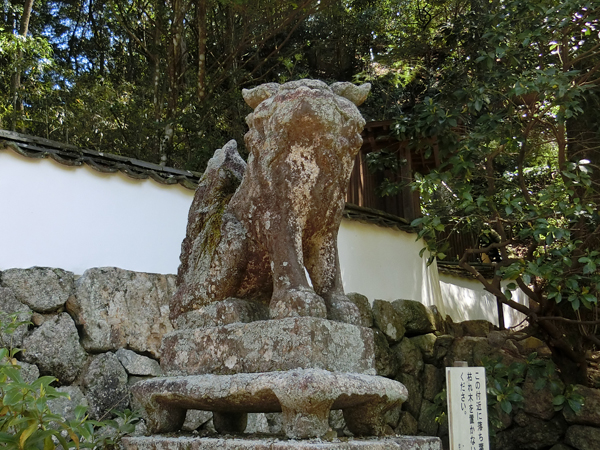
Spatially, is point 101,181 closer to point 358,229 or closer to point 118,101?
point 358,229

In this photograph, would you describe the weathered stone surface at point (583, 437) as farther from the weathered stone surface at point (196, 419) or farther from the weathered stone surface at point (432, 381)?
the weathered stone surface at point (196, 419)

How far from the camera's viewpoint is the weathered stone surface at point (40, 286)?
4547 millimetres

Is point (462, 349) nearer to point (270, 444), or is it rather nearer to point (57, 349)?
point (57, 349)

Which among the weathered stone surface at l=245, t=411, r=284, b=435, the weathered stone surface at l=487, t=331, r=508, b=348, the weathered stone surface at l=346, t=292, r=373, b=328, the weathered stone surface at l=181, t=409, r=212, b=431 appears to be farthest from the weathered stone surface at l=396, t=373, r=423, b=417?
the weathered stone surface at l=181, t=409, r=212, b=431

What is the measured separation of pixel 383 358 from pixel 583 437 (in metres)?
2.19

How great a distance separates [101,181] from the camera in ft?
16.8

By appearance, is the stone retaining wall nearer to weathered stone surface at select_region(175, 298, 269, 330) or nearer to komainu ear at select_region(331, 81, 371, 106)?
weathered stone surface at select_region(175, 298, 269, 330)

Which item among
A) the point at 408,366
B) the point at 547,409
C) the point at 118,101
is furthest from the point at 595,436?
the point at 118,101

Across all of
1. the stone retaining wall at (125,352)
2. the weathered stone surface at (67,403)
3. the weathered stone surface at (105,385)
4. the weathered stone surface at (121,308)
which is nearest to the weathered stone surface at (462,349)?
the stone retaining wall at (125,352)

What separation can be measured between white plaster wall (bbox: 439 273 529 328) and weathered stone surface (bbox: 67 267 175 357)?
439 centimetres

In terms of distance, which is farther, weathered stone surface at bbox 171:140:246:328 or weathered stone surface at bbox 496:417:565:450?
weathered stone surface at bbox 496:417:565:450

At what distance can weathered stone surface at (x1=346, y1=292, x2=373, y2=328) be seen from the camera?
625 cm

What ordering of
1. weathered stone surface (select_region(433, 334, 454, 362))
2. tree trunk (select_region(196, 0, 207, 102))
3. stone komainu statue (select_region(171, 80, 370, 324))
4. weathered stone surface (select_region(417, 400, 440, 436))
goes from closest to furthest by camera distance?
stone komainu statue (select_region(171, 80, 370, 324)), weathered stone surface (select_region(417, 400, 440, 436)), weathered stone surface (select_region(433, 334, 454, 362)), tree trunk (select_region(196, 0, 207, 102))

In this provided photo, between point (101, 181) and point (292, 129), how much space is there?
10.1 ft
